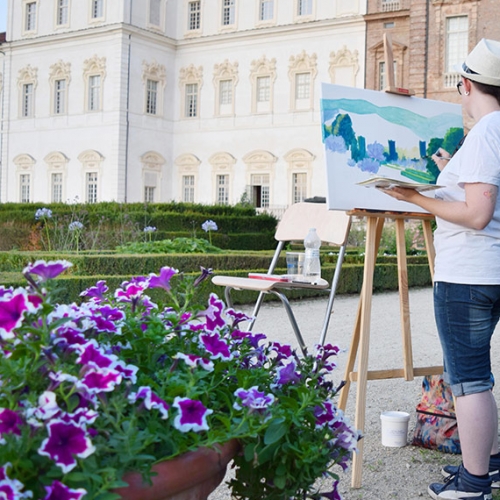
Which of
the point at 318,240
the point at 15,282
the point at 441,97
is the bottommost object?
the point at 15,282

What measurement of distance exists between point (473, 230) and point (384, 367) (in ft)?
10.0

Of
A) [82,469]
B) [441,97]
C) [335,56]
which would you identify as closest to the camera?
[82,469]

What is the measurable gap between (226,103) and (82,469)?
25303 mm

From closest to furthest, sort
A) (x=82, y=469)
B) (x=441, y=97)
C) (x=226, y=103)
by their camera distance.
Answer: (x=82, y=469), (x=441, y=97), (x=226, y=103)

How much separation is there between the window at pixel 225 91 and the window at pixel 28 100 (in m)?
7.09

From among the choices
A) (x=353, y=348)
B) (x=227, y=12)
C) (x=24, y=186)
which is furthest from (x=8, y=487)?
(x=24, y=186)

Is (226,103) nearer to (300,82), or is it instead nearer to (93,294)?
(300,82)

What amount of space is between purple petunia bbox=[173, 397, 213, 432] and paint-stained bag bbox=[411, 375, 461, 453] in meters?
1.94

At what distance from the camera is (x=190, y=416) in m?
1.33

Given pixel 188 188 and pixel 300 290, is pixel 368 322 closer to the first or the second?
pixel 300 290

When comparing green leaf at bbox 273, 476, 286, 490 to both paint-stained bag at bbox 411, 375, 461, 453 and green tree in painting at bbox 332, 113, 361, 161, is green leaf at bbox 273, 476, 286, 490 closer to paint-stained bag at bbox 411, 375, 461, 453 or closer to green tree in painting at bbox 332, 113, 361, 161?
paint-stained bag at bbox 411, 375, 461, 453

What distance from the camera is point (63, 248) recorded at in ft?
36.8

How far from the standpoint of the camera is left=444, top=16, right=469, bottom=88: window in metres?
21.1

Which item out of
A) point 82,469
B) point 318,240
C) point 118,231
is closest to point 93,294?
point 82,469
